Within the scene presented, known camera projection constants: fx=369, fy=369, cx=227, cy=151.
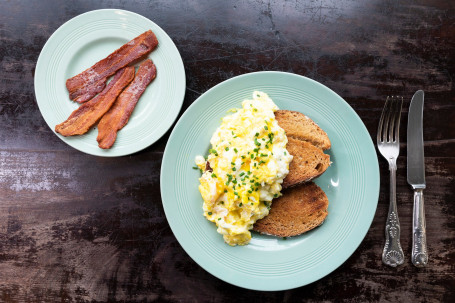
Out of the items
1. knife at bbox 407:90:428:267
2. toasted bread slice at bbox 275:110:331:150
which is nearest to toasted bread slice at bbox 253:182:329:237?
toasted bread slice at bbox 275:110:331:150

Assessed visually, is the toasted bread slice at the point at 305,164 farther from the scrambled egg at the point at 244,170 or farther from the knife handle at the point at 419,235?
the knife handle at the point at 419,235

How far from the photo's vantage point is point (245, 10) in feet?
9.48

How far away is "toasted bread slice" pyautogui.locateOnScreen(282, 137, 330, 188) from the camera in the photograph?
2.53 meters

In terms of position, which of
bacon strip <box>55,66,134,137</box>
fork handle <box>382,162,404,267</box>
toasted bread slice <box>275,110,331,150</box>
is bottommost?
fork handle <box>382,162,404,267</box>

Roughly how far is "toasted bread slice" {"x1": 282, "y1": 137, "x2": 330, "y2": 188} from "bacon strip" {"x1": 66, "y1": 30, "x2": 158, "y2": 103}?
4.56 ft

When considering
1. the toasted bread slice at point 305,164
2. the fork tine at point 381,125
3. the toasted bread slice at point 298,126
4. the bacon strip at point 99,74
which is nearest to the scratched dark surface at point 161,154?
the fork tine at point 381,125

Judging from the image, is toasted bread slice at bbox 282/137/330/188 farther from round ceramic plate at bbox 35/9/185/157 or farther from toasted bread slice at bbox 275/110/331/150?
round ceramic plate at bbox 35/9/185/157

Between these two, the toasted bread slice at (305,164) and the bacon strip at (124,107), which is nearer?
the toasted bread slice at (305,164)

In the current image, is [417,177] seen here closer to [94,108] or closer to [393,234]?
[393,234]

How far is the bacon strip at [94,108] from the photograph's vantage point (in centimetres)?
277

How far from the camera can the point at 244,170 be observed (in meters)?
2.35

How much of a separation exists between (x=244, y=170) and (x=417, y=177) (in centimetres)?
135

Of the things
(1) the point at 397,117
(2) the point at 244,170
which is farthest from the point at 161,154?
(1) the point at 397,117

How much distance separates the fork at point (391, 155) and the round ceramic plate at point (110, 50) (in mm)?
1516
